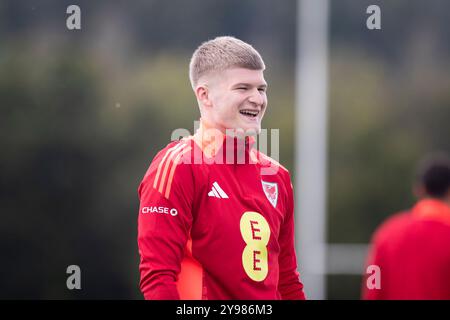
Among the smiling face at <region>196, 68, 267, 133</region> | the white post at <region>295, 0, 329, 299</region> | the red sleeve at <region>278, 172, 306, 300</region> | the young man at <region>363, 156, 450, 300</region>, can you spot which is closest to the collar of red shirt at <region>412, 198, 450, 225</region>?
the young man at <region>363, 156, 450, 300</region>

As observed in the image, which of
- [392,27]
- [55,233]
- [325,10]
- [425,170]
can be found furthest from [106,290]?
[425,170]

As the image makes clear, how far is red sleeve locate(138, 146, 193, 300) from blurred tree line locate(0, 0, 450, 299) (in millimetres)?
5417

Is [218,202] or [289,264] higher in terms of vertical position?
[218,202]

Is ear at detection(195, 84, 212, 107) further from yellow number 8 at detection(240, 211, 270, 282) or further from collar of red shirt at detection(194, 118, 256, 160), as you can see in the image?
yellow number 8 at detection(240, 211, 270, 282)

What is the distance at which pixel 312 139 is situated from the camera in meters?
7.75

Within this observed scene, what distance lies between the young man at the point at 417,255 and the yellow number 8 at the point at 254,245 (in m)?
0.49

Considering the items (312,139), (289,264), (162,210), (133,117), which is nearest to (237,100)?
(162,210)

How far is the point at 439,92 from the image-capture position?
337 inches

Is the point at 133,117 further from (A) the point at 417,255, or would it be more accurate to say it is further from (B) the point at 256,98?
(B) the point at 256,98

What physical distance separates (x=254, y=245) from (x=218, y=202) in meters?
0.15

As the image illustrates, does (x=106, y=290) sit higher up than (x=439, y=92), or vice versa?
(x=439, y=92)

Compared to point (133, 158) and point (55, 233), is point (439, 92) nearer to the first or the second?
point (133, 158)
